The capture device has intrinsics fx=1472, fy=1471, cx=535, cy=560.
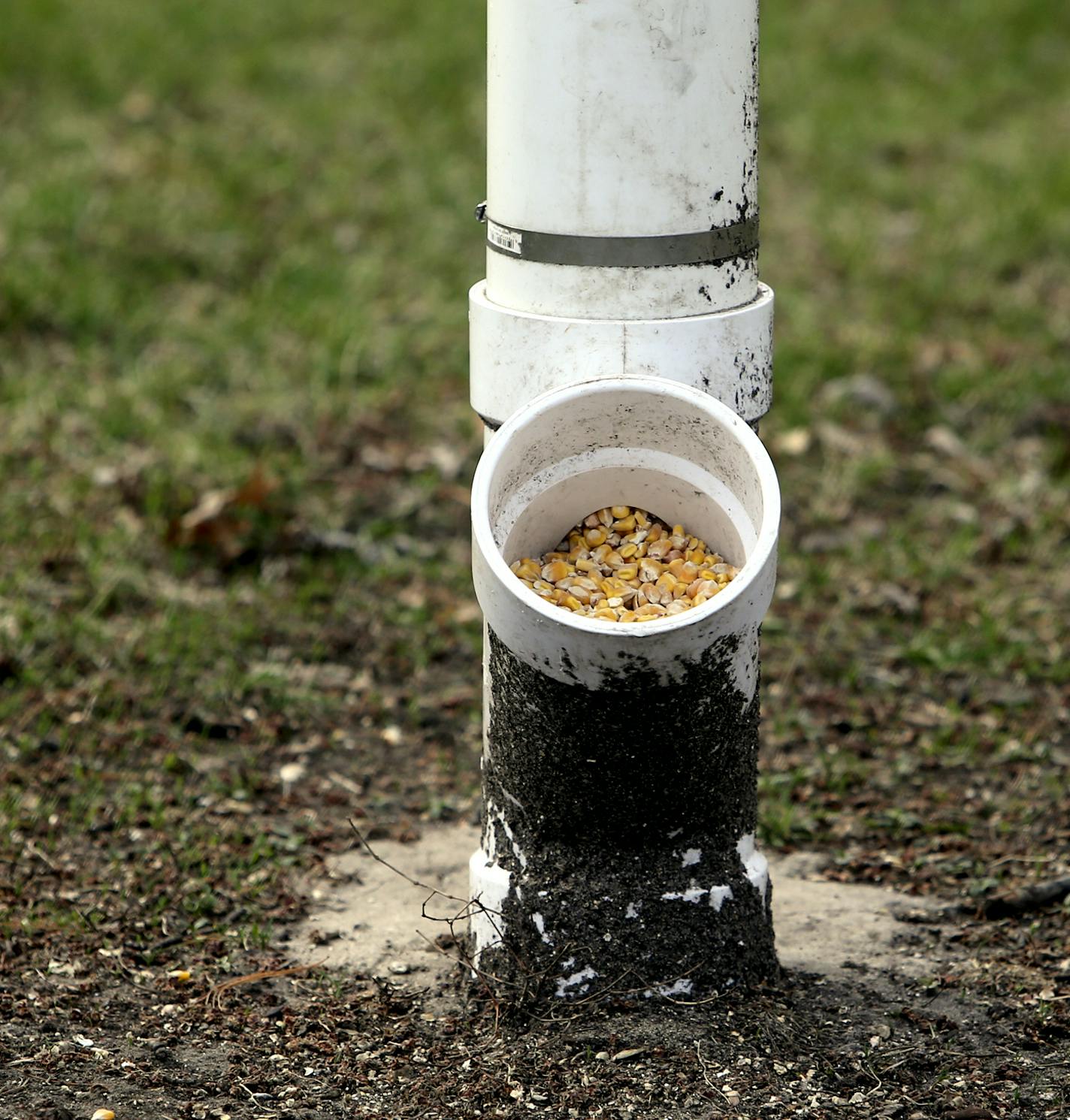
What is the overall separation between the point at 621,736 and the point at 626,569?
28 centimetres

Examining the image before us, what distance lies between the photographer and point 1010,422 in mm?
4789

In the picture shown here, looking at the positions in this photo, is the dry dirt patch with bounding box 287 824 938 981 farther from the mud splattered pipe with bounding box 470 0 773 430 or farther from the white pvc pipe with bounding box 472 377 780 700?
the mud splattered pipe with bounding box 470 0 773 430

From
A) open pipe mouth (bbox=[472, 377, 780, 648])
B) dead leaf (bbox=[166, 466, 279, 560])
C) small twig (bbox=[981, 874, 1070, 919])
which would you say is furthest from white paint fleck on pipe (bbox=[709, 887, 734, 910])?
dead leaf (bbox=[166, 466, 279, 560])

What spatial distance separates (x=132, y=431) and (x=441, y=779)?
183 centimetres

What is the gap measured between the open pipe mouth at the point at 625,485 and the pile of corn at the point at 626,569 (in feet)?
0.07

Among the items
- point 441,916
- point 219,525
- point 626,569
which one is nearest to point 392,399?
point 219,525

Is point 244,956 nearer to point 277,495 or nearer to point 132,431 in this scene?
point 277,495

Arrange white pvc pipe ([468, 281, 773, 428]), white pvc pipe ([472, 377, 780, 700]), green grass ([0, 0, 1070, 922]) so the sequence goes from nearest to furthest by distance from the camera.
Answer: white pvc pipe ([472, 377, 780, 700]) < white pvc pipe ([468, 281, 773, 428]) < green grass ([0, 0, 1070, 922])

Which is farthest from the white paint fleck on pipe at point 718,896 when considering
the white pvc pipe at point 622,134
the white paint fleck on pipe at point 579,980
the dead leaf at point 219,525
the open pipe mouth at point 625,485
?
the dead leaf at point 219,525

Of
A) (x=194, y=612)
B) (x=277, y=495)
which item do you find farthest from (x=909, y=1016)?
(x=277, y=495)

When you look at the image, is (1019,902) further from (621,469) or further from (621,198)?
(621,198)

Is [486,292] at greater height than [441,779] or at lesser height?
greater

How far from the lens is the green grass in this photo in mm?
3395

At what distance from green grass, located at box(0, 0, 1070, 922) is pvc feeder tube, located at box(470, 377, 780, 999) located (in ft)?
2.50
